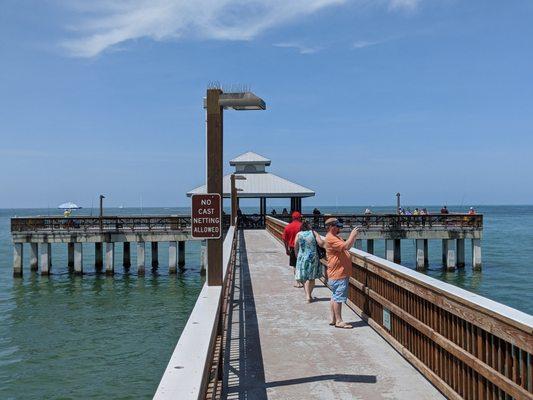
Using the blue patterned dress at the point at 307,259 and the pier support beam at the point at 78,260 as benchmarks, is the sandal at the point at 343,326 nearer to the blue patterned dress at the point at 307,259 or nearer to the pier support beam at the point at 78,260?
the blue patterned dress at the point at 307,259

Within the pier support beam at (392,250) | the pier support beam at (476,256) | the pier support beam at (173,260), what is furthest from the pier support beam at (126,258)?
the pier support beam at (476,256)

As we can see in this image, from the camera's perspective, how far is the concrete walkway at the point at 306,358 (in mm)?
5453

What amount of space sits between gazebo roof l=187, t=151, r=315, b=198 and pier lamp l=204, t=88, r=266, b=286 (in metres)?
24.0

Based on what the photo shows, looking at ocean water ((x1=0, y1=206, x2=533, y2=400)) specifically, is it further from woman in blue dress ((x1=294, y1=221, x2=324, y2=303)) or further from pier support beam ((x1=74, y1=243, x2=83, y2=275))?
woman in blue dress ((x1=294, y1=221, x2=324, y2=303))

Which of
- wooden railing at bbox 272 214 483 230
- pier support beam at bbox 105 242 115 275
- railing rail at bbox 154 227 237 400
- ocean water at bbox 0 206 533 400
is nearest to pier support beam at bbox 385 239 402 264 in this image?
wooden railing at bbox 272 214 483 230

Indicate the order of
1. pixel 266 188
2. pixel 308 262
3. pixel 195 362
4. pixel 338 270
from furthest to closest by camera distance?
pixel 266 188 → pixel 308 262 → pixel 338 270 → pixel 195 362

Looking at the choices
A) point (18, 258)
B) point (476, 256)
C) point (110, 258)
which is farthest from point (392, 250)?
point (18, 258)

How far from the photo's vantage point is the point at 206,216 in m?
6.93

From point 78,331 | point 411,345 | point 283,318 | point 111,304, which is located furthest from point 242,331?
point 111,304

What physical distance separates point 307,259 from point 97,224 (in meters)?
24.6

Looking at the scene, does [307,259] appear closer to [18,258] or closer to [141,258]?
[141,258]

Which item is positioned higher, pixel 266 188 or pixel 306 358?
pixel 266 188

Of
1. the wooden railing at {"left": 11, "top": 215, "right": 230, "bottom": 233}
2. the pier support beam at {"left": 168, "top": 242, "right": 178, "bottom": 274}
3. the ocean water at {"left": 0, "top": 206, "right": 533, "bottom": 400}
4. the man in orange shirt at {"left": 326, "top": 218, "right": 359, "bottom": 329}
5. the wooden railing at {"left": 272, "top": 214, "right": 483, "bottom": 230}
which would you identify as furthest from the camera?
the wooden railing at {"left": 272, "top": 214, "right": 483, "bottom": 230}

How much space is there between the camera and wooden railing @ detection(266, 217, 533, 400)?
4023 mm
